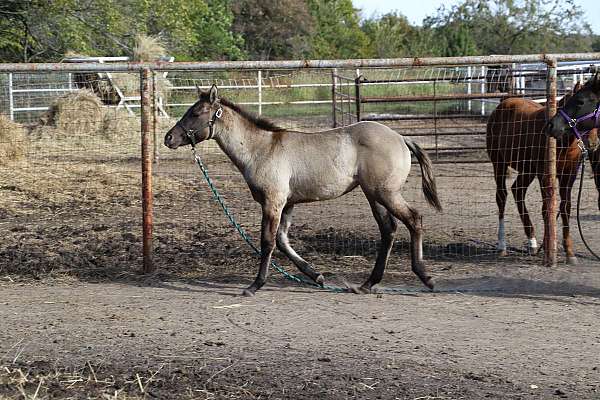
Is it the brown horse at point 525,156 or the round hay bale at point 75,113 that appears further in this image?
the round hay bale at point 75,113

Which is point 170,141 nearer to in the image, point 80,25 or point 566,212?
point 566,212

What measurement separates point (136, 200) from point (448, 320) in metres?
6.59

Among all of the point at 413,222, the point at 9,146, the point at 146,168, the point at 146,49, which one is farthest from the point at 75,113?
the point at 413,222

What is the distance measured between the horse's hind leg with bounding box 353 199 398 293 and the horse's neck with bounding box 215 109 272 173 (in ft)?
3.71

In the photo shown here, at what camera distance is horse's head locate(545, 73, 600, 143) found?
7.53 m

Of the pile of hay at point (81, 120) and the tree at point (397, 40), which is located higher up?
the tree at point (397, 40)

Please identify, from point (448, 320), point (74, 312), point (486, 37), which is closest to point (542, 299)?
point (448, 320)

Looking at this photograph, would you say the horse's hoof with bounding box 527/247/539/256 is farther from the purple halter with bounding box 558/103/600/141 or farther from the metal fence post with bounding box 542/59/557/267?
the purple halter with bounding box 558/103/600/141

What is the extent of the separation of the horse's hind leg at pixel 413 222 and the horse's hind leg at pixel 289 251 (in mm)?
865

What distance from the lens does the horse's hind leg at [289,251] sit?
777 cm

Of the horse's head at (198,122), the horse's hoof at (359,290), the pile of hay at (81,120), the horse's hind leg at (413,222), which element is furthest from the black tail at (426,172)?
the pile of hay at (81,120)

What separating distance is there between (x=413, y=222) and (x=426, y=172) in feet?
1.83

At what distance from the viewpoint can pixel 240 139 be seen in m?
7.77

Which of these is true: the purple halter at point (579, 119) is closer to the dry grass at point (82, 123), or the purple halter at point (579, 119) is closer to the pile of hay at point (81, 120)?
the dry grass at point (82, 123)
